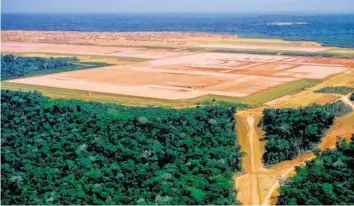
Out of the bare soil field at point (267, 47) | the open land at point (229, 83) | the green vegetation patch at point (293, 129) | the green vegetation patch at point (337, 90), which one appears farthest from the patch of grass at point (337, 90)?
the bare soil field at point (267, 47)

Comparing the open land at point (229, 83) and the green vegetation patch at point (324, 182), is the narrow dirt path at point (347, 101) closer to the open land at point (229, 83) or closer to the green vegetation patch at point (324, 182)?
the open land at point (229, 83)

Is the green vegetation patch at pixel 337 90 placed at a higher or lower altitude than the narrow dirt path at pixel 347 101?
higher

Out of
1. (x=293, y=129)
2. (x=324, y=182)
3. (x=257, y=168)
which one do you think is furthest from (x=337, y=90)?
(x=324, y=182)

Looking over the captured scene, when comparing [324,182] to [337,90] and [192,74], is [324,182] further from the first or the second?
[192,74]

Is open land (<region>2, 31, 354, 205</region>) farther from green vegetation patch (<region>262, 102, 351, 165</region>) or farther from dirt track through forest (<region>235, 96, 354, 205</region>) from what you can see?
green vegetation patch (<region>262, 102, 351, 165</region>)

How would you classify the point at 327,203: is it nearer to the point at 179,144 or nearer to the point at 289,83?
the point at 179,144
